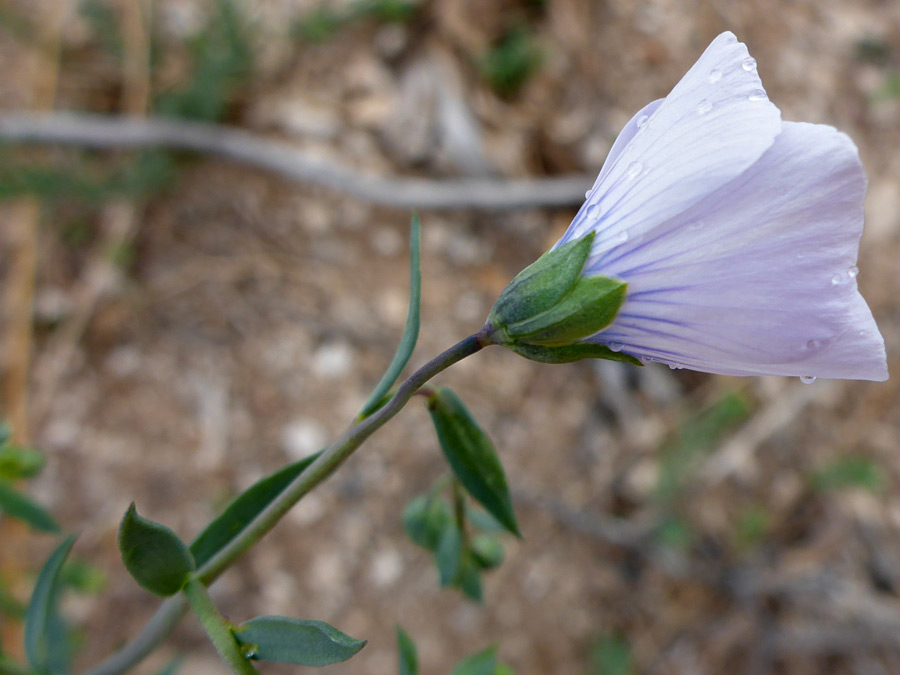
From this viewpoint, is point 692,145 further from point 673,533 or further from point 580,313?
point 673,533

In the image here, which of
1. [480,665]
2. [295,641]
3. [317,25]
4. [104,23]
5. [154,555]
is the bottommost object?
[480,665]

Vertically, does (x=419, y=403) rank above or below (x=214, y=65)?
below

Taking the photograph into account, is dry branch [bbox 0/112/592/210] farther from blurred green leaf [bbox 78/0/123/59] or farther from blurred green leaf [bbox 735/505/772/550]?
blurred green leaf [bbox 735/505/772/550]

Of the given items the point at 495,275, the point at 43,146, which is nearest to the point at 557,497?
the point at 495,275

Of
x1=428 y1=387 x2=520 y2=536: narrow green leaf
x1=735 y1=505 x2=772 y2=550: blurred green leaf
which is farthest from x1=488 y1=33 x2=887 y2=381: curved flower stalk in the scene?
x1=735 y1=505 x2=772 y2=550: blurred green leaf

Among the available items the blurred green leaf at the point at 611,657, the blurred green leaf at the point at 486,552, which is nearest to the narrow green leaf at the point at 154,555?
the blurred green leaf at the point at 486,552

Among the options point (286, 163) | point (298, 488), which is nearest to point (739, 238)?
point (298, 488)
